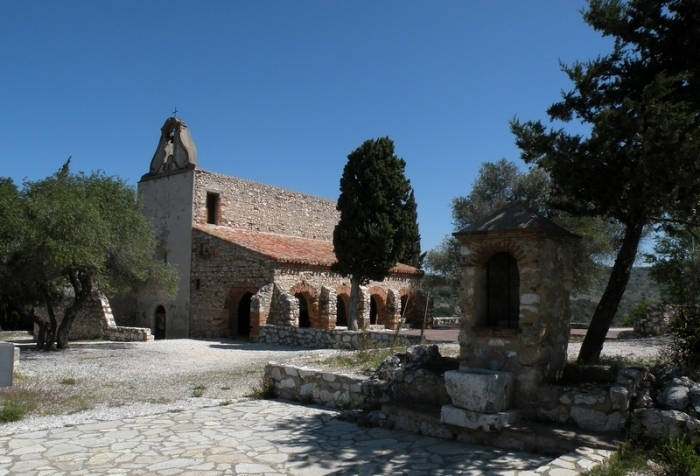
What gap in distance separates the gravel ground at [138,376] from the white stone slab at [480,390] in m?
3.86

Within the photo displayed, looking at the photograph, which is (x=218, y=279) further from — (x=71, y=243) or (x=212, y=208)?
(x=71, y=243)

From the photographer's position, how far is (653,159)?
6.45 metres

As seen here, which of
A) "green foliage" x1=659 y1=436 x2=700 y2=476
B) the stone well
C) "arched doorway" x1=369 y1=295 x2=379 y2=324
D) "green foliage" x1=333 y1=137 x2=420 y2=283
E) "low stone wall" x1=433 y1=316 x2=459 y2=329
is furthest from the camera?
"low stone wall" x1=433 y1=316 x2=459 y2=329

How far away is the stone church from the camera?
20484 millimetres

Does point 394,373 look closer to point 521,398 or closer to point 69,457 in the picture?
point 521,398

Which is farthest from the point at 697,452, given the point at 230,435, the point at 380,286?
the point at 380,286

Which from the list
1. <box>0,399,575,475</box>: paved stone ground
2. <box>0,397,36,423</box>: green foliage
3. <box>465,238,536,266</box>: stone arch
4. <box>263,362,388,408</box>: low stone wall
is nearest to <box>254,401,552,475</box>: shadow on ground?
<box>0,399,575,475</box>: paved stone ground

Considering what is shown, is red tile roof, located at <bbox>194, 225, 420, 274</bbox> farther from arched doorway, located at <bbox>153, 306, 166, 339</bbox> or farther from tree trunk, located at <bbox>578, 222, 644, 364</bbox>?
tree trunk, located at <bbox>578, 222, 644, 364</bbox>

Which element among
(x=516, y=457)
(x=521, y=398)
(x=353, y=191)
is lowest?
(x=516, y=457)

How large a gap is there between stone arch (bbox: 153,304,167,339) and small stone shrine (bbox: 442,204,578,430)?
19323 millimetres

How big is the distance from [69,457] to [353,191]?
13.8 meters

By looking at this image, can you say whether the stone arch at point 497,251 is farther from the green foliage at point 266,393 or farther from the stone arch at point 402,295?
the stone arch at point 402,295

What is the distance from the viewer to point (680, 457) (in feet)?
16.1

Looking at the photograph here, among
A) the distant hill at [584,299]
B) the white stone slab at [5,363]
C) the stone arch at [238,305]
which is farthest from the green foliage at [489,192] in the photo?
the white stone slab at [5,363]
